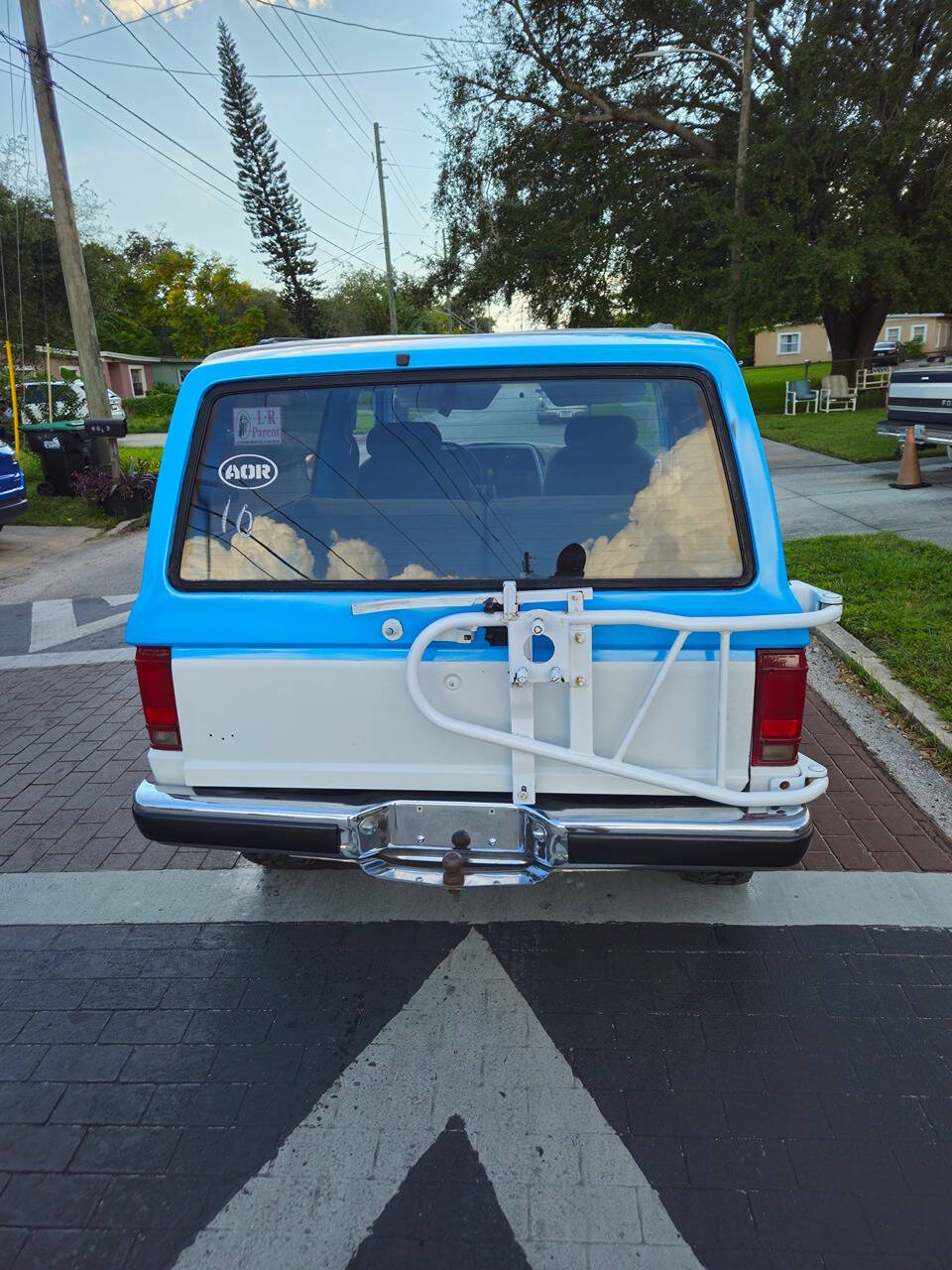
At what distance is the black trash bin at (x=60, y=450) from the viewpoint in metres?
13.4

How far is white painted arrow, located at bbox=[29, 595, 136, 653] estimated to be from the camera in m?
7.48

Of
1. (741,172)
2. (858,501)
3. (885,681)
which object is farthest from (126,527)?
(741,172)

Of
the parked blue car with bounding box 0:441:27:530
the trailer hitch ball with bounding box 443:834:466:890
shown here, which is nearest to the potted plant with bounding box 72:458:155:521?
the parked blue car with bounding box 0:441:27:530

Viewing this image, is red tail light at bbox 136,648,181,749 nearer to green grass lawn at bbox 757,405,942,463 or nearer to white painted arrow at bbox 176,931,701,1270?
white painted arrow at bbox 176,931,701,1270

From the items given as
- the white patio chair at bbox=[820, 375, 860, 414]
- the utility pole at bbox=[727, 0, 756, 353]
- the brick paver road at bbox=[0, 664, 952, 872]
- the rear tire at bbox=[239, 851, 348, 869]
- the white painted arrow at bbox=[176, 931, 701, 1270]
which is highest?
the utility pole at bbox=[727, 0, 756, 353]

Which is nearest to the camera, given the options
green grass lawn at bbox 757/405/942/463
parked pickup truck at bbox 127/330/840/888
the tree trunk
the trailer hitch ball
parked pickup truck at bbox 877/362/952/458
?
parked pickup truck at bbox 127/330/840/888

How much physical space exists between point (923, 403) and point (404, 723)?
1132 centimetres

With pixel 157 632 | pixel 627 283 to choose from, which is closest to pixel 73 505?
pixel 157 632

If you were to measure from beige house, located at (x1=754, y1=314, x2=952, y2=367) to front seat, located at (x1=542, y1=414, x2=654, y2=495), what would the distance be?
55232 millimetres

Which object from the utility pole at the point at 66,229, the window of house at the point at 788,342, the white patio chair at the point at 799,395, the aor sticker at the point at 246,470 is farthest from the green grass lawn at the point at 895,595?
the window of house at the point at 788,342

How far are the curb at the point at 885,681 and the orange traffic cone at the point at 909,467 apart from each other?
630cm

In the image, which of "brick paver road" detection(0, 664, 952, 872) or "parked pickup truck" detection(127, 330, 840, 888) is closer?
"parked pickup truck" detection(127, 330, 840, 888)

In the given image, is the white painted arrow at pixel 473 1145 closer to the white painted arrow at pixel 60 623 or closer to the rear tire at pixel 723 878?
the rear tire at pixel 723 878

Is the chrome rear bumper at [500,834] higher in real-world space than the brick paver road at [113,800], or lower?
higher
